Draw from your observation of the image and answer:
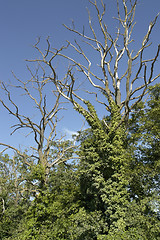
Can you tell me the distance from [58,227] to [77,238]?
8.79 ft

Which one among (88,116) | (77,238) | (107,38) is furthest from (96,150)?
(107,38)

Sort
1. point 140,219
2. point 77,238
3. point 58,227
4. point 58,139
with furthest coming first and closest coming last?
1. point 58,139
2. point 58,227
3. point 77,238
4. point 140,219

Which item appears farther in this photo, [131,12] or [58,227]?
[131,12]

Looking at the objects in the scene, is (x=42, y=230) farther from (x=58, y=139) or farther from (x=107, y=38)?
(x=107, y=38)

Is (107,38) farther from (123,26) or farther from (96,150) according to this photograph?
(96,150)

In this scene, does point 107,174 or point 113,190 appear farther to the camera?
point 107,174

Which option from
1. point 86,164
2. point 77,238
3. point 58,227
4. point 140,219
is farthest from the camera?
point 58,227

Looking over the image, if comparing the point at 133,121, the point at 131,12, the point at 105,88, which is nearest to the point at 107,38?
the point at 131,12

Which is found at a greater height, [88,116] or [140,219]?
[88,116]

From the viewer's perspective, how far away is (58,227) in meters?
13.6

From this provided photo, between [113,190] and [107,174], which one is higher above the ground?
[107,174]

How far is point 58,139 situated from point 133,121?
9.64 metres

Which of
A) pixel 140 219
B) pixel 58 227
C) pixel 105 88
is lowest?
pixel 140 219

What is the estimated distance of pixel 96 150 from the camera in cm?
1264
